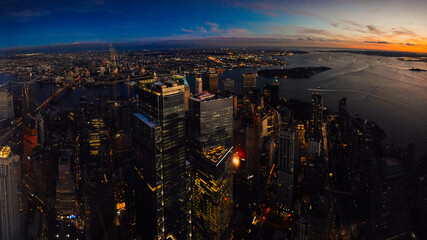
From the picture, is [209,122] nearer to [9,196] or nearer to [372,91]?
[9,196]

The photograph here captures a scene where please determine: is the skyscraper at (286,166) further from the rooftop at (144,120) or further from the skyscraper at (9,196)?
the skyscraper at (9,196)

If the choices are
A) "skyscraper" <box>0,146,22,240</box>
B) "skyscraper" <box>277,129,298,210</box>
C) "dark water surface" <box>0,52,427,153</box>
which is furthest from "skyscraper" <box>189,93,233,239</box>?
"skyscraper" <box>0,146,22,240</box>

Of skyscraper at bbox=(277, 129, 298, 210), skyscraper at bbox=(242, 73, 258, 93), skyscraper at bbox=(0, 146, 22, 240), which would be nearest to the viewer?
skyscraper at bbox=(0, 146, 22, 240)

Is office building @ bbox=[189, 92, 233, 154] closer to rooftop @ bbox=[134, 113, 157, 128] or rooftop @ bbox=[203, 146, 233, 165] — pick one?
rooftop @ bbox=[203, 146, 233, 165]

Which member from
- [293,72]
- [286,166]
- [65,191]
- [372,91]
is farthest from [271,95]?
[65,191]

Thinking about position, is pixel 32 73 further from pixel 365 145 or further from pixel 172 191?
pixel 365 145
